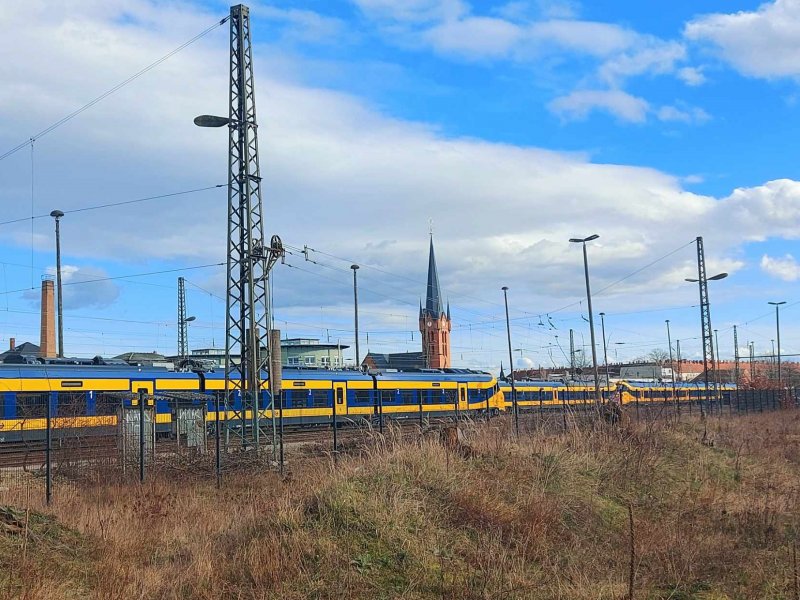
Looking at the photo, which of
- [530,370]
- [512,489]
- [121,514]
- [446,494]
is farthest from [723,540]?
[530,370]

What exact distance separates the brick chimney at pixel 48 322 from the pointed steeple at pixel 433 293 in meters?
56.9

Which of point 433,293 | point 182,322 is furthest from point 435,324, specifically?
point 182,322

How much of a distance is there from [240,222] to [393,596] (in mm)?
14616

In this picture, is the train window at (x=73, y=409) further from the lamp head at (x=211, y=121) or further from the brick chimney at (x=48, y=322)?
the brick chimney at (x=48, y=322)

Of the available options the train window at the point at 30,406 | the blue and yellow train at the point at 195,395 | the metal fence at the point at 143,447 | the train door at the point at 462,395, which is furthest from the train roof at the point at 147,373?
the metal fence at the point at 143,447

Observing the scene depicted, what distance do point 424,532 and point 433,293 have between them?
332ft

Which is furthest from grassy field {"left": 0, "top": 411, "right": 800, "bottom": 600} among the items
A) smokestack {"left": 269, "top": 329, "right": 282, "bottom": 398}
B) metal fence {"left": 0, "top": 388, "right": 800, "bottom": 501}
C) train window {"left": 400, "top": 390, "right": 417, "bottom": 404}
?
train window {"left": 400, "top": 390, "right": 417, "bottom": 404}

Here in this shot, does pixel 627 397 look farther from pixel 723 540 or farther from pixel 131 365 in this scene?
pixel 723 540

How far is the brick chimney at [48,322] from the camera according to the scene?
58938 mm

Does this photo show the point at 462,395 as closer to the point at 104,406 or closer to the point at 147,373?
the point at 147,373

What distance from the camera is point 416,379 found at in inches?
1609

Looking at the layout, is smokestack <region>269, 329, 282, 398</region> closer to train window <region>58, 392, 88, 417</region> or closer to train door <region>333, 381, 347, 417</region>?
train window <region>58, 392, 88, 417</region>

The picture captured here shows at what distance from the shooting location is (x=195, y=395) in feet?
68.8

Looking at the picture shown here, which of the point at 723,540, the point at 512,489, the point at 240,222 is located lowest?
the point at 723,540
